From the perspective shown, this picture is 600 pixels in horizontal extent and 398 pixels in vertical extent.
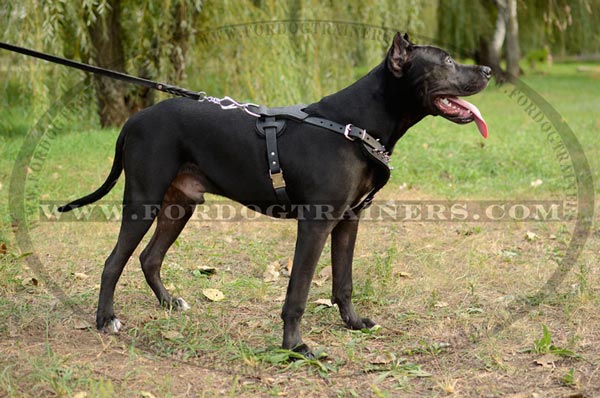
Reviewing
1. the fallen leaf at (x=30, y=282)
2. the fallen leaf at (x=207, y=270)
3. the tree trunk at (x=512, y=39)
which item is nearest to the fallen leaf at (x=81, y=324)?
the fallen leaf at (x=30, y=282)

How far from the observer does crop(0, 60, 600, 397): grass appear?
3.43m

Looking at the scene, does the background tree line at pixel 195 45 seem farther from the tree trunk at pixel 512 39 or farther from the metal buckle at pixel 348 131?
the tree trunk at pixel 512 39

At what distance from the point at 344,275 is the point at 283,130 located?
38.1 inches

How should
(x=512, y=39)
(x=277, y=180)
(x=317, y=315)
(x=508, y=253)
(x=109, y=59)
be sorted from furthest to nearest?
1. (x=512, y=39)
2. (x=109, y=59)
3. (x=508, y=253)
4. (x=317, y=315)
5. (x=277, y=180)

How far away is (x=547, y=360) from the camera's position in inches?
144

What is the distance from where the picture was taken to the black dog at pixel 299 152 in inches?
144

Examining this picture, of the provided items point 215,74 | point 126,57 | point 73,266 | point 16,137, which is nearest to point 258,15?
point 215,74

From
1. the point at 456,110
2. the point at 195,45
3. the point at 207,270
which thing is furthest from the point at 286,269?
the point at 195,45

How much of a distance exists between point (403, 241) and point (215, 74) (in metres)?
4.18

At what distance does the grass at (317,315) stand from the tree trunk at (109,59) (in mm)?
2601

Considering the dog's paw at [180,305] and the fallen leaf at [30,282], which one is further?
the fallen leaf at [30,282]

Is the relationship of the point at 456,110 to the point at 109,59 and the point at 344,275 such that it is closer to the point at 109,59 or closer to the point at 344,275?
the point at 344,275

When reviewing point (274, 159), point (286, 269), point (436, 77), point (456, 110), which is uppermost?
point (436, 77)

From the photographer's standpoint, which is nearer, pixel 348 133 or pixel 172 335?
pixel 348 133
